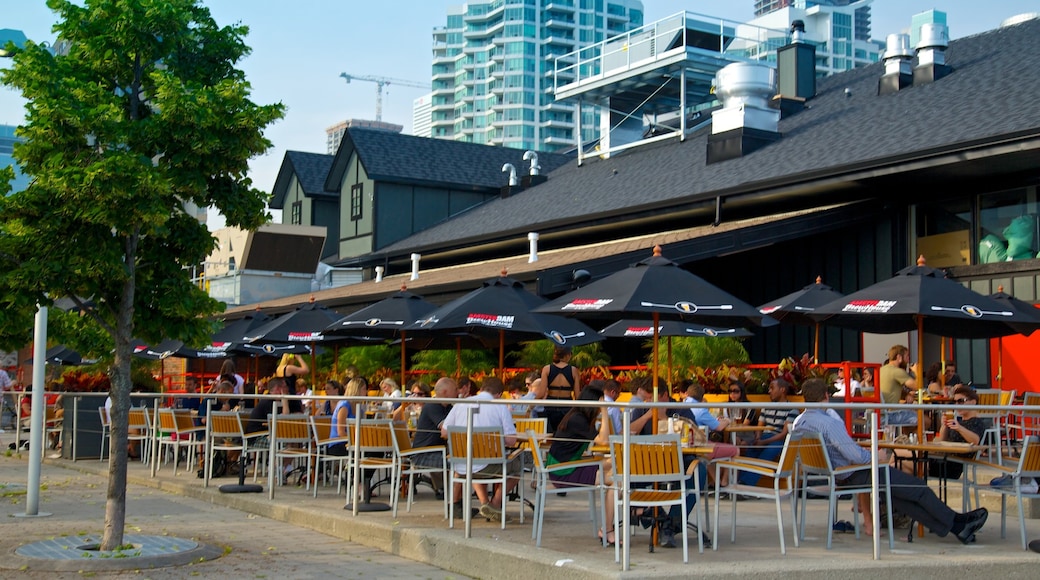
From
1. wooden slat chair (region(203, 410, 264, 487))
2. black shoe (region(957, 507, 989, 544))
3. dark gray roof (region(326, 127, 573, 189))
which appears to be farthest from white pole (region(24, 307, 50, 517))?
dark gray roof (region(326, 127, 573, 189))

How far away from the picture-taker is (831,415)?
945cm

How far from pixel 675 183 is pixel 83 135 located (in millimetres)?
15937

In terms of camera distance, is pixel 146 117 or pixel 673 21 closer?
pixel 146 117

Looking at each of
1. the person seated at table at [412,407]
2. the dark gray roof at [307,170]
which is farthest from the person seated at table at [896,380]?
the dark gray roof at [307,170]

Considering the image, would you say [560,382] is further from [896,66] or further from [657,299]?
[896,66]

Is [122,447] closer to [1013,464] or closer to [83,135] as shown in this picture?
[83,135]

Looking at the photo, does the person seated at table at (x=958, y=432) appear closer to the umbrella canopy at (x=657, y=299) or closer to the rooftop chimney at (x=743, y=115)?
the umbrella canopy at (x=657, y=299)

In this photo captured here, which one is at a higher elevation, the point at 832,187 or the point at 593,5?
the point at 593,5

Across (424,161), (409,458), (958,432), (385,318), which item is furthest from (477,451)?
(424,161)

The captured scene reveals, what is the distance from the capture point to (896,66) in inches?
936

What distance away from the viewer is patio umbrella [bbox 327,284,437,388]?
16375 mm

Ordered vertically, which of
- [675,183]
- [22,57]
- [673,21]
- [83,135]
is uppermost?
[673,21]

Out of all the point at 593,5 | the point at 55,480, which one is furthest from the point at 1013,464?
the point at 593,5

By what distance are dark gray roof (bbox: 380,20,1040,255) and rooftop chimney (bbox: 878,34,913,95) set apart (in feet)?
1.07
